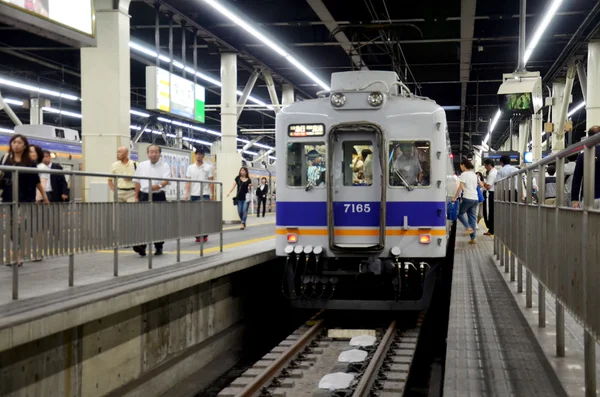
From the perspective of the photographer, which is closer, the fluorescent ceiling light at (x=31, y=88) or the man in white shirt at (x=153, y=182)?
the man in white shirt at (x=153, y=182)

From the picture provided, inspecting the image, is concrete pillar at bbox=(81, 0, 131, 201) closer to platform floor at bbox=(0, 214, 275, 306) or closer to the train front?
platform floor at bbox=(0, 214, 275, 306)

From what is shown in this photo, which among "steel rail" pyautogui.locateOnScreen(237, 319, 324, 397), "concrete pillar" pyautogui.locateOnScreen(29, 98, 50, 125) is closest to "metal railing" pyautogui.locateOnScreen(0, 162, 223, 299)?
"steel rail" pyautogui.locateOnScreen(237, 319, 324, 397)

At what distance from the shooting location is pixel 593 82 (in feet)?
62.2

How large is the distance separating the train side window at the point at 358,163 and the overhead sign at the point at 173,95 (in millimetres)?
7790

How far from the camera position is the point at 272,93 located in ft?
79.6

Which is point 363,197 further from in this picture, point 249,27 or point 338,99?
point 249,27

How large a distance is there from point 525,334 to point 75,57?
67.6ft

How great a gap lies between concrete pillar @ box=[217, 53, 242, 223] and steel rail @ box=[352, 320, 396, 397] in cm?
1285

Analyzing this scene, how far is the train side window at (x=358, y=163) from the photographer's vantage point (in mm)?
9242

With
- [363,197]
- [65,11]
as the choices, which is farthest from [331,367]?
[65,11]

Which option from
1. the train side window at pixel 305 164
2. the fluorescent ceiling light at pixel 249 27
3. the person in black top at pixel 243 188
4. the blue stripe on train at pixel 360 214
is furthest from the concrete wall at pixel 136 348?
the fluorescent ceiling light at pixel 249 27

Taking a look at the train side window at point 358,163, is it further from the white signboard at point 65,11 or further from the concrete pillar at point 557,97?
the concrete pillar at point 557,97

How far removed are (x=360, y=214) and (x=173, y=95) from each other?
9.07 metres

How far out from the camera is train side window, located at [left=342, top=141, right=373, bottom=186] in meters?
9.24
